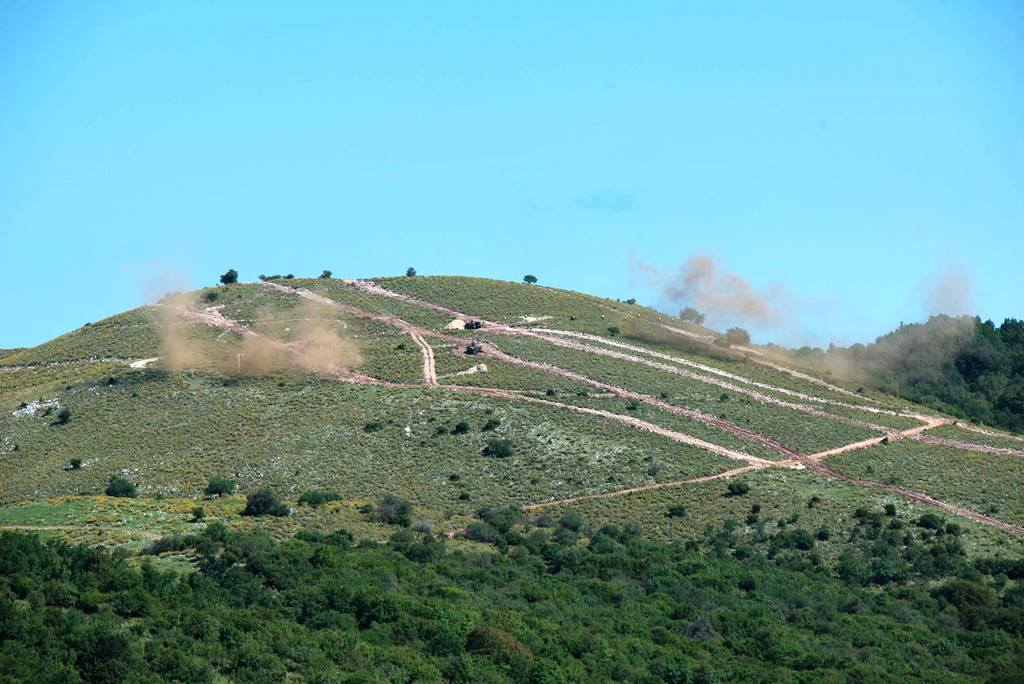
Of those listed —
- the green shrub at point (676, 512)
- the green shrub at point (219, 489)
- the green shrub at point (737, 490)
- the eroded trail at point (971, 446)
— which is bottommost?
the green shrub at point (219, 489)

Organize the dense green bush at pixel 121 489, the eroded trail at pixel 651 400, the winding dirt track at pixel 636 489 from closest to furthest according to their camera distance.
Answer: the dense green bush at pixel 121 489
the winding dirt track at pixel 636 489
the eroded trail at pixel 651 400

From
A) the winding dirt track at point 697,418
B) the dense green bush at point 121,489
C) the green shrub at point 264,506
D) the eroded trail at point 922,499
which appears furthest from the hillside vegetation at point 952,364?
the dense green bush at point 121,489

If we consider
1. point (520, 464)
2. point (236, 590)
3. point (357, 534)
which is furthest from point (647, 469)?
point (236, 590)

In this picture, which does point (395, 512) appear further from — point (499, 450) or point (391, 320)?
point (391, 320)

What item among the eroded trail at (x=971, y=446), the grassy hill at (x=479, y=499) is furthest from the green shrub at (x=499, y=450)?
the eroded trail at (x=971, y=446)

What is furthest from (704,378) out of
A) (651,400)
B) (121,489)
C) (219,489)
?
(121,489)

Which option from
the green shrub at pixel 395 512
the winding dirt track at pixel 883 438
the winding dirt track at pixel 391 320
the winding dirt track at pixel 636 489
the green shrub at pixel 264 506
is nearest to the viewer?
the green shrub at pixel 264 506

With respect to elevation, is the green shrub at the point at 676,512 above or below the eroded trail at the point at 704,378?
below

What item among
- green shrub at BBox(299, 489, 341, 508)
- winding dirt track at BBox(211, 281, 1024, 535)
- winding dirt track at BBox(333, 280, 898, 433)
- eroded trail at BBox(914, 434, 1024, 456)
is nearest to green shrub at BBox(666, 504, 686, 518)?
winding dirt track at BBox(211, 281, 1024, 535)

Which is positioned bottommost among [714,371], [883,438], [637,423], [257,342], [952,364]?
[637,423]

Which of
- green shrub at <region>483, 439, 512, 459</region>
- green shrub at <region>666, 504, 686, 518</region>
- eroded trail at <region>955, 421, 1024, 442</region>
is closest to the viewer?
green shrub at <region>666, 504, 686, 518</region>

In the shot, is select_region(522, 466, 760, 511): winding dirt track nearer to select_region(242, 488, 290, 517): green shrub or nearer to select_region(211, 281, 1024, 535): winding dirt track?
select_region(211, 281, 1024, 535): winding dirt track

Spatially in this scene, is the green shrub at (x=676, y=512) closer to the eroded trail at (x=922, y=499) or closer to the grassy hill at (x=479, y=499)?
the grassy hill at (x=479, y=499)

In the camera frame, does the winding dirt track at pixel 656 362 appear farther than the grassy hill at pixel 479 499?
Yes
